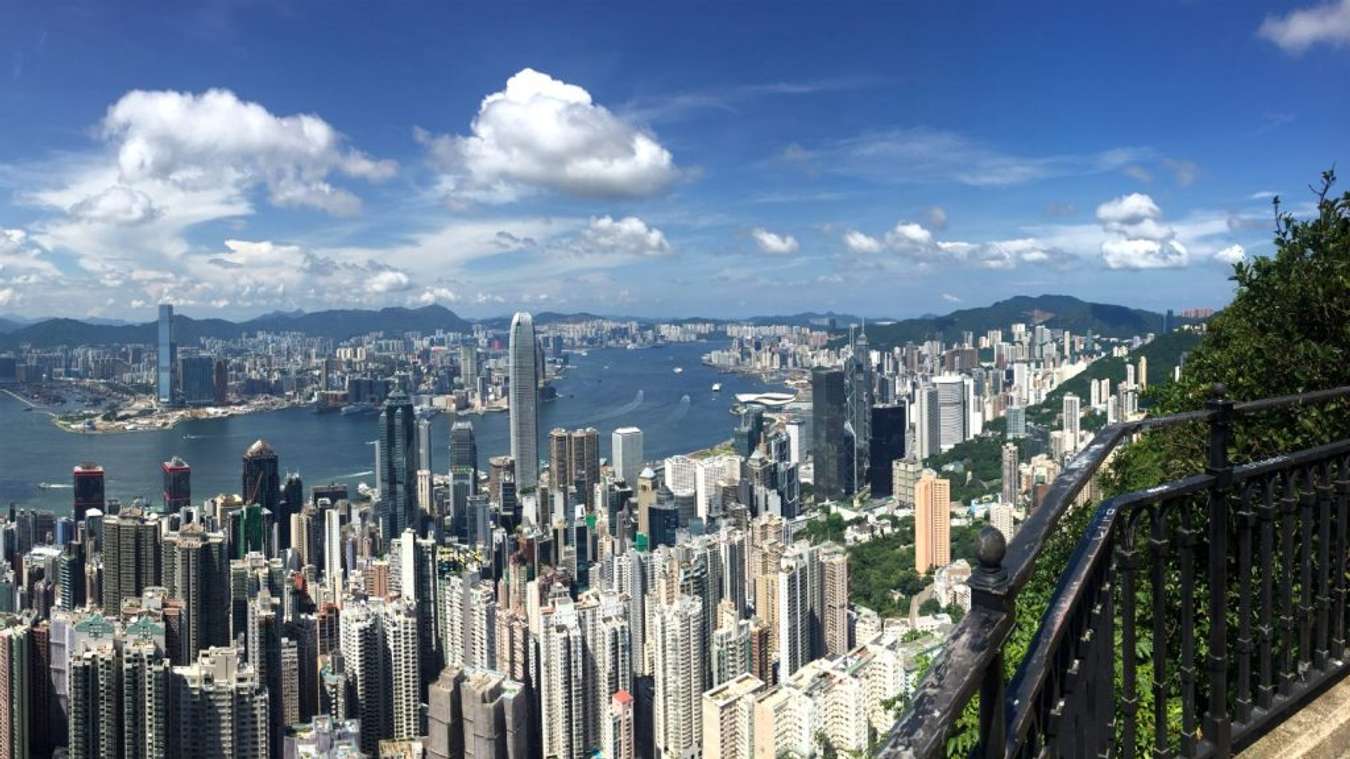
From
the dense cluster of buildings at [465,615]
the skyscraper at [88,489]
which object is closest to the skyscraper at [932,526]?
the dense cluster of buildings at [465,615]

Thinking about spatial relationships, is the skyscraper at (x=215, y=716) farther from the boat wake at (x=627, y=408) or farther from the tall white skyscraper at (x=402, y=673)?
the boat wake at (x=627, y=408)

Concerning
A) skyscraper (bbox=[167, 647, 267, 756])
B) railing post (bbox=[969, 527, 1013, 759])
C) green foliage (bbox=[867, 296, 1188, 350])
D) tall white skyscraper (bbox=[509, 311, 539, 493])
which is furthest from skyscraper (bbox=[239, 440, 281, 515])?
green foliage (bbox=[867, 296, 1188, 350])

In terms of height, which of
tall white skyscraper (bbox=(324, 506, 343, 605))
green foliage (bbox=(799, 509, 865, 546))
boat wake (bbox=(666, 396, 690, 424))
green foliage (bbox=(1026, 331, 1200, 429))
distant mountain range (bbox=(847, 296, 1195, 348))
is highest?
distant mountain range (bbox=(847, 296, 1195, 348))

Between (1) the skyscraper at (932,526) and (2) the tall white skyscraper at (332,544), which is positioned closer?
(1) the skyscraper at (932,526)

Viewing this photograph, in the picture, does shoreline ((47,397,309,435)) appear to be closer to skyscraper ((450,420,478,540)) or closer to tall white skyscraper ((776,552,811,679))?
skyscraper ((450,420,478,540))

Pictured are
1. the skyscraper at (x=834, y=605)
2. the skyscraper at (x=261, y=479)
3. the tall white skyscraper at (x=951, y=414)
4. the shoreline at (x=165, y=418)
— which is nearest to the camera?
the skyscraper at (x=834, y=605)

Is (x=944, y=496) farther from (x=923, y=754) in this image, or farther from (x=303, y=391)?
(x=303, y=391)

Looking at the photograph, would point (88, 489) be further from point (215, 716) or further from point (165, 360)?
point (165, 360)
